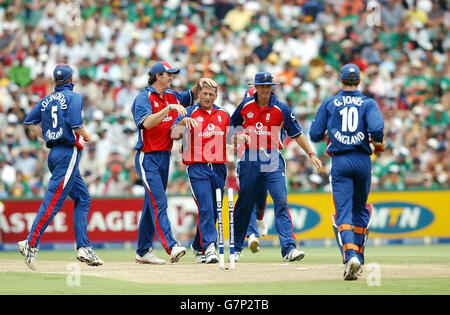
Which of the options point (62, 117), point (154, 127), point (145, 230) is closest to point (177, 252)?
point (145, 230)

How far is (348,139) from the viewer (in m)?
11.0

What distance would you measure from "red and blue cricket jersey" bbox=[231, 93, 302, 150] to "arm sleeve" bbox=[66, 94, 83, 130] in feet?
7.86

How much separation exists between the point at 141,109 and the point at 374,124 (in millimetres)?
3445

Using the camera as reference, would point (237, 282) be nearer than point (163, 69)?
Yes

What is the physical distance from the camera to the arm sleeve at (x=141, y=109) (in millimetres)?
12594

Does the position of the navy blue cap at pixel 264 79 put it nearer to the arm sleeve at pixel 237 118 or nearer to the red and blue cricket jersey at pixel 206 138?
the arm sleeve at pixel 237 118

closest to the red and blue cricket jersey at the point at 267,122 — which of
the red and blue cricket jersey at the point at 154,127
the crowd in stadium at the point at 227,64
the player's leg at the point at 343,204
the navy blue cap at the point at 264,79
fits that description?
the navy blue cap at the point at 264,79

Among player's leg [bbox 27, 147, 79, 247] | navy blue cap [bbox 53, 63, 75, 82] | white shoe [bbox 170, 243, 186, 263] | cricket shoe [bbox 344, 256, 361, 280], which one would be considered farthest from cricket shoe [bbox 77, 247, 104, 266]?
cricket shoe [bbox 344, 256, 361, 280]

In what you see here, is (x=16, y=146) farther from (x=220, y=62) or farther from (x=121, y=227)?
(x=220, y=62)

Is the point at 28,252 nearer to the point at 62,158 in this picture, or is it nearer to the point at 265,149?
the point at 62,158

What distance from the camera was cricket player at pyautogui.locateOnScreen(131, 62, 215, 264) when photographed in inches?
496

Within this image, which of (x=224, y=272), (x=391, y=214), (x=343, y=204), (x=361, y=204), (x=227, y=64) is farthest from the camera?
(x=227, y=64)
